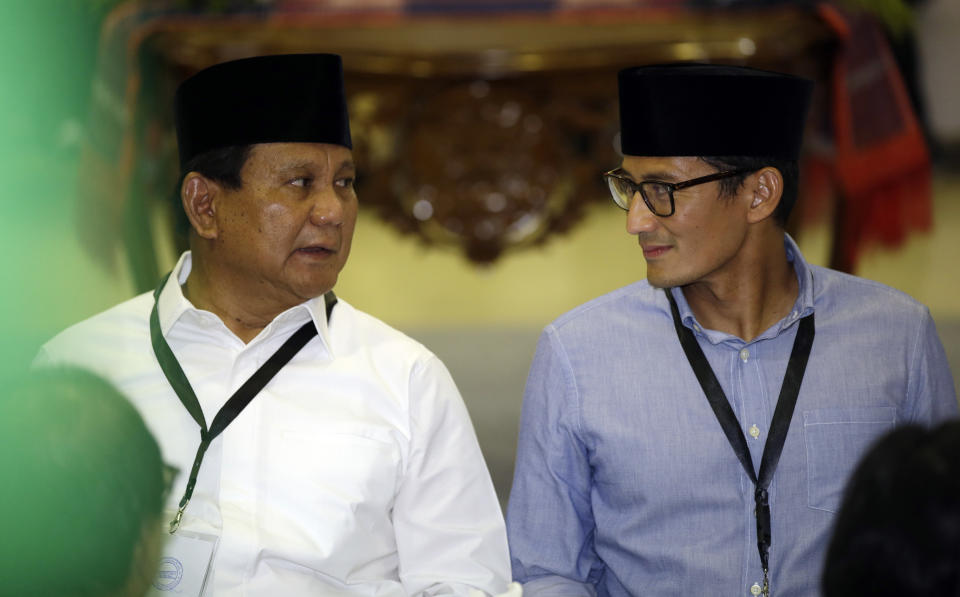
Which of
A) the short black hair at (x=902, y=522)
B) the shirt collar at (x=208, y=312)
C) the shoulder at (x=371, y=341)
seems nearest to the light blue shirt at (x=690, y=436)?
the shoulder at (x=371, y=341)

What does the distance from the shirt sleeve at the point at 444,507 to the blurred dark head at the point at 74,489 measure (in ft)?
2.61

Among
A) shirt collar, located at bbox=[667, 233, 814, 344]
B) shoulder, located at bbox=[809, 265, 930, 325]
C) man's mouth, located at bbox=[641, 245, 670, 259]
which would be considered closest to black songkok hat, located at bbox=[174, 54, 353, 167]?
man's mouth, located at bbox=[641, 245, 670, 259]

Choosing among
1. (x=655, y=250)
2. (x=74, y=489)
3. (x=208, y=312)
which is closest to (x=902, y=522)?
(x=74, y=489)

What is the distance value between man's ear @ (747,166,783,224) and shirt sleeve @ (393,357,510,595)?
25.2 inches

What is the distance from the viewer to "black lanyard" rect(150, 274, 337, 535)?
154 centimetres

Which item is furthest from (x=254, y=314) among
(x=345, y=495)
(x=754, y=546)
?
(x=754, y=546)

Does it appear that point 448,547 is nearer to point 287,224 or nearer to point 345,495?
point 345,495

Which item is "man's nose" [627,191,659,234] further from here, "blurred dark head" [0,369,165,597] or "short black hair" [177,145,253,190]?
"blurred dark head" [0,369,165,597]

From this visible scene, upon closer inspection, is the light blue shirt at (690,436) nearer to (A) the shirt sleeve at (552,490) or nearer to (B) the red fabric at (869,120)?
(A) the shirt sleeve at (552,490)

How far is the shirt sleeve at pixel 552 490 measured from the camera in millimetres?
1685

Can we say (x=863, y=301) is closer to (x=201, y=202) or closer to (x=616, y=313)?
(x=616, y=313)

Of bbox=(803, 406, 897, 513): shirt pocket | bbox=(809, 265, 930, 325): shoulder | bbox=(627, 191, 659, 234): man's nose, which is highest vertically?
bbox=(627, 191, 659, 234): man's nose

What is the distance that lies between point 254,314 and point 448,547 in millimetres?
563

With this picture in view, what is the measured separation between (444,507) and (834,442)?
673mm
